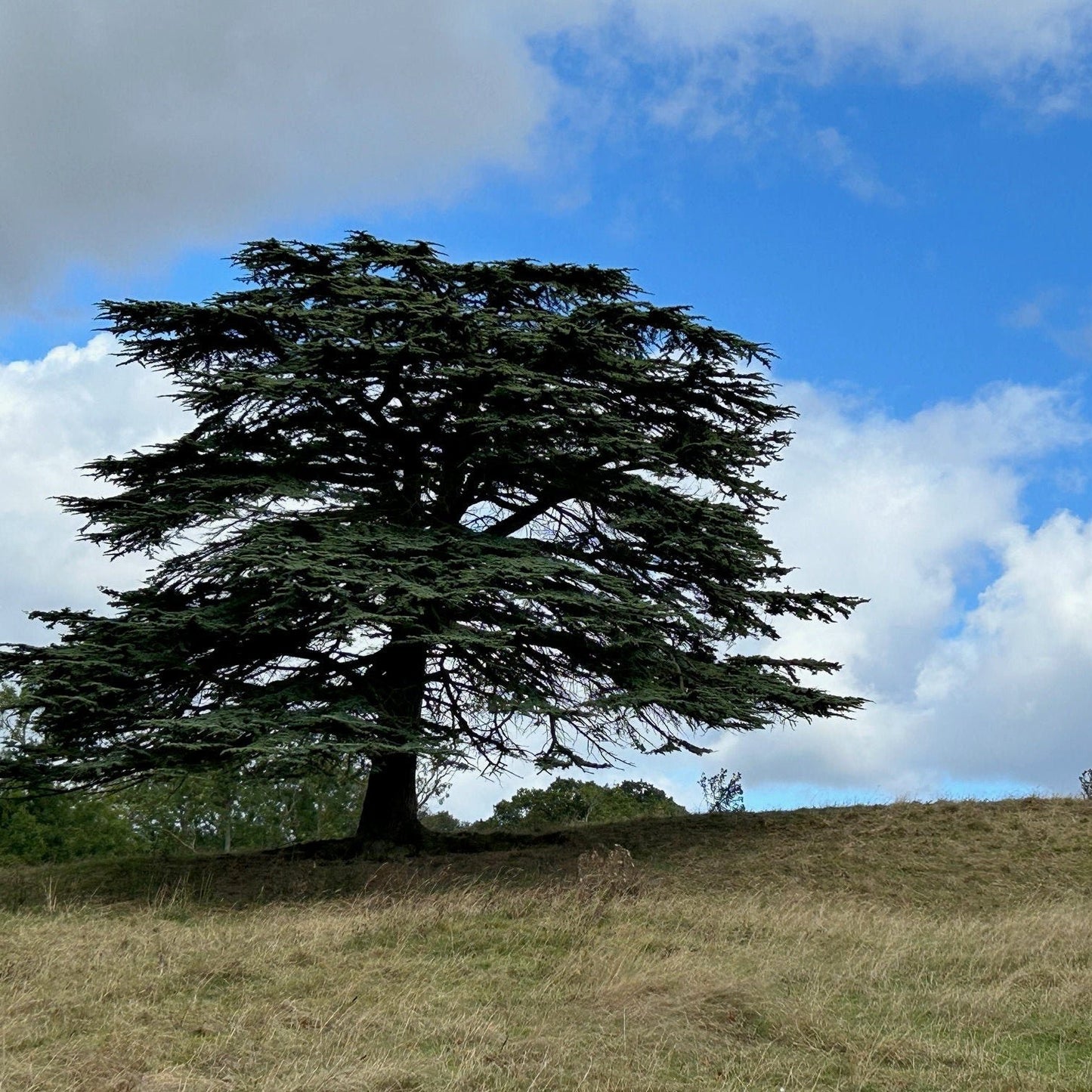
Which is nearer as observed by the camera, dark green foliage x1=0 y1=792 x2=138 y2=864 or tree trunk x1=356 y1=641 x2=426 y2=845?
tree trunk x1=356 y1=641 x2=426 y2=845

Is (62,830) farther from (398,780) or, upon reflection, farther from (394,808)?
(398,780)

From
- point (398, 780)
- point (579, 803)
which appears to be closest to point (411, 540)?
point (398, 780)

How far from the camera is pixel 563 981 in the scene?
9797 millimetres

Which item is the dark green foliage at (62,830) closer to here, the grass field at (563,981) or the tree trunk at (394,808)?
the tree trunk at (394,808)

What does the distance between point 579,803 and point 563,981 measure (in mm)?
24452

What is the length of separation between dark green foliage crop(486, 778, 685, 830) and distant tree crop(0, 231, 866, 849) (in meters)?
14.9

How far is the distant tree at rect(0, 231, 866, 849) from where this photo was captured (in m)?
16.2

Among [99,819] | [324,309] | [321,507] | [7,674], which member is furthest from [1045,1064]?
[99,819]

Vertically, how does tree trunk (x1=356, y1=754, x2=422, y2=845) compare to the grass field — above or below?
above

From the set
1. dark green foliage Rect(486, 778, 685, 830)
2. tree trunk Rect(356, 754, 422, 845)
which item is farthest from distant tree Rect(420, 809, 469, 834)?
tree trunk Rect(356, 754, 422, 845)

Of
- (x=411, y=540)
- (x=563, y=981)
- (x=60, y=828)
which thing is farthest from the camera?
(x=60, y=828)

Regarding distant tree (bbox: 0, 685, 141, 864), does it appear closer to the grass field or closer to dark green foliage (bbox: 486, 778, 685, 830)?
dark green foliage (bbox: 486, 778, 685, 830)

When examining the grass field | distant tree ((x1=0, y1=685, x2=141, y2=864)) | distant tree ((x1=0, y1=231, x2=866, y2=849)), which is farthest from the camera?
distant tree ((x1=0, y1=685, x2=141, y2=864))

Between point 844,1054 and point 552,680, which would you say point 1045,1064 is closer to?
point 844,1054
